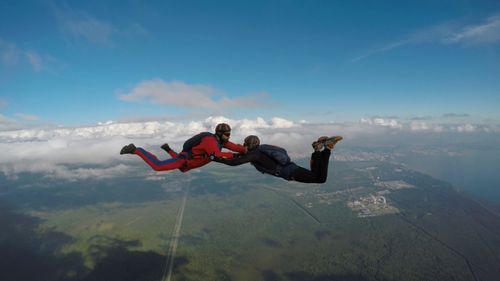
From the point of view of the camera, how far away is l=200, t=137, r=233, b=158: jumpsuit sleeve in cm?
837

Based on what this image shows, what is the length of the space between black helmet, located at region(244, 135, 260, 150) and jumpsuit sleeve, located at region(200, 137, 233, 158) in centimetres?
82

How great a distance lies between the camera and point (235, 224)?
161 metres

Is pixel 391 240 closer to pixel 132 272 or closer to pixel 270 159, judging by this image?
pixel 132 272

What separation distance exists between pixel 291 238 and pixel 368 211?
7913 centimetres

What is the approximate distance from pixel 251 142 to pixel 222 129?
1166 mm

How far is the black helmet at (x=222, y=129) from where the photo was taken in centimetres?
888

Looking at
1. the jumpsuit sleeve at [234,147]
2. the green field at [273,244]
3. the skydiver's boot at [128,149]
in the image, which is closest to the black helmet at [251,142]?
the jumpsuit sleeve at [234,147]

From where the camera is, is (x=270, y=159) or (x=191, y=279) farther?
(x=191, y=279)

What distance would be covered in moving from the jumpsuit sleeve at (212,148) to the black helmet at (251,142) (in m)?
0.82

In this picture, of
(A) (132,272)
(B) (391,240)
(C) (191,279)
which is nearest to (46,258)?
(A) (132,272)

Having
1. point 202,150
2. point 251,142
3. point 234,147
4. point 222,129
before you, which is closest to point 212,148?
point 202,150

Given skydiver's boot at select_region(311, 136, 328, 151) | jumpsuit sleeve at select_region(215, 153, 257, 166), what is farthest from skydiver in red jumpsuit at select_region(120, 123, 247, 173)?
skydiver's boot at select_region(311, 136, 328, 151)

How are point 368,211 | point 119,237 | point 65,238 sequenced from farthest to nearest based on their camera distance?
point 368,211, point 65,238, point 119,237

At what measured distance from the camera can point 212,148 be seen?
8.48 m
